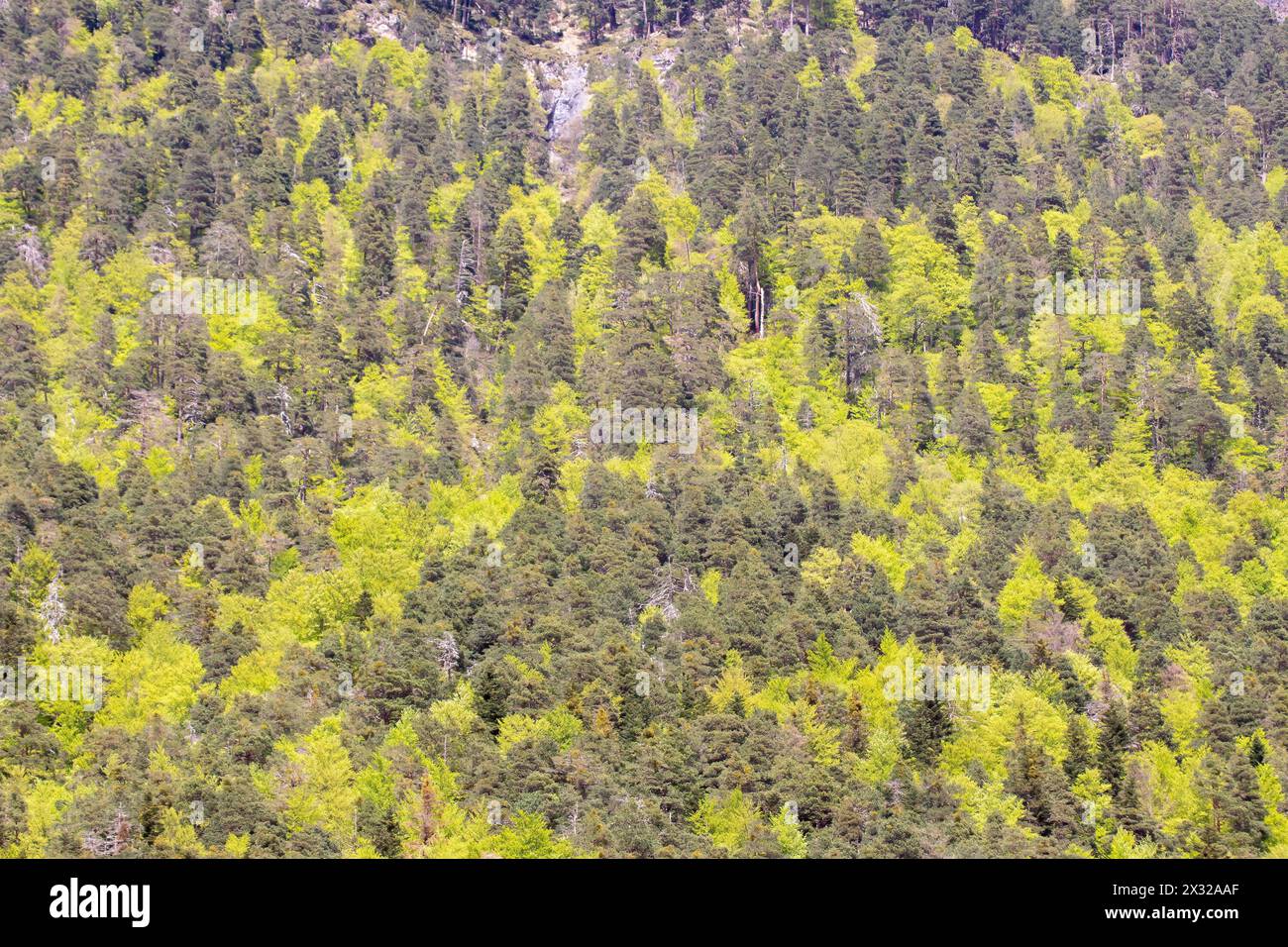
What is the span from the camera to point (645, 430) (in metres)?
118

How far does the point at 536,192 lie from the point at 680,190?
54.0 ft

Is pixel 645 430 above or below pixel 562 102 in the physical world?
below

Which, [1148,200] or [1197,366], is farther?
[1148,200]

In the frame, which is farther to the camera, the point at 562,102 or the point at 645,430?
the point at 562,102

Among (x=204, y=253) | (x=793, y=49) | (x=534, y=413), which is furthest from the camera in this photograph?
(x=793, y=49)

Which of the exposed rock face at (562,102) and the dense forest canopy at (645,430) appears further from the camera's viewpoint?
the exposed rock face at (562,102)

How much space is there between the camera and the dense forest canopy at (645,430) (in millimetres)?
80688

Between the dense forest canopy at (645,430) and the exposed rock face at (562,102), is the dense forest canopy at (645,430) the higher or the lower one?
the lower one

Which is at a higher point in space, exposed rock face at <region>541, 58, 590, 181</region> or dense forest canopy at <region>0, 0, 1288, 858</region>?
exposed rock face at <region>541, 58, 590, 181</region>

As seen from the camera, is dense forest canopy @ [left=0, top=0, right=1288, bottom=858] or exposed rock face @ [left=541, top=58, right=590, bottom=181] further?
exposed rock face @ [left=541, top=58, right=590, bottom=181]

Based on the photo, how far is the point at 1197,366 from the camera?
122000 mm

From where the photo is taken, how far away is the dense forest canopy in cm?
8069
